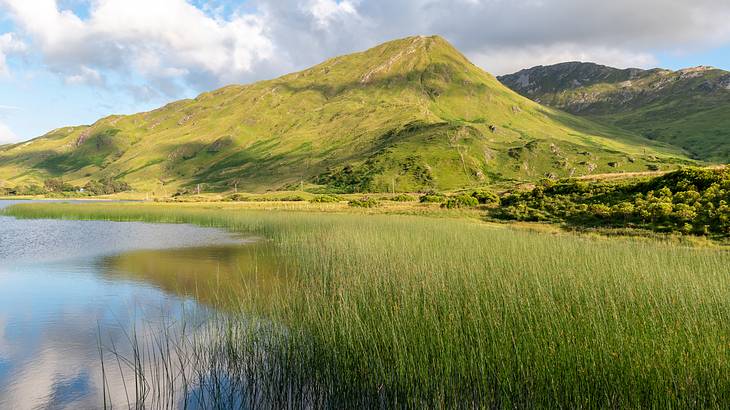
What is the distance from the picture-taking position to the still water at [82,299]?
11.1 m

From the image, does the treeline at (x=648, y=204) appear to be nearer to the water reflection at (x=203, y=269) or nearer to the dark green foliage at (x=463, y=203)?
the dark green foliage at (x=463, y=203)

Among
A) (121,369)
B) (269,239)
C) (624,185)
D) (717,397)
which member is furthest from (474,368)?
(624,185)

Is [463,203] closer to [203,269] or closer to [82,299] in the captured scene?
[203,269]

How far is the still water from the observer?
11.1 metres

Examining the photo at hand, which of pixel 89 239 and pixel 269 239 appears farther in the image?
pixel 89 239

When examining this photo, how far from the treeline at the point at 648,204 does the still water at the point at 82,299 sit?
29671 millimetres

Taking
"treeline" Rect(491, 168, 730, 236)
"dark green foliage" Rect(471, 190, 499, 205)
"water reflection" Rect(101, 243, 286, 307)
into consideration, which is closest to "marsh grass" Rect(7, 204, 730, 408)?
"water reflection" Rect(101, 243, 286, 307)

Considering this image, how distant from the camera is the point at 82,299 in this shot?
19.8 meters

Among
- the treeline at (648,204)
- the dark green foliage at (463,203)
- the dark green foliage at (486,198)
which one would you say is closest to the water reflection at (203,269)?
the treeline at (648,204)

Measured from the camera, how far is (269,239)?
39.6 meters

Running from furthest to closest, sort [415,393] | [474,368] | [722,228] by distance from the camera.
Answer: [722,228], [474,368], [415,393]

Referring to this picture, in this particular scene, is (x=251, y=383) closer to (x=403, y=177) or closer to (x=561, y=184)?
(x=561, y=184)

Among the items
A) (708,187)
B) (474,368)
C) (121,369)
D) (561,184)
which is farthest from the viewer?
(561,184)

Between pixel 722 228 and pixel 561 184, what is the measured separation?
74.2ft
